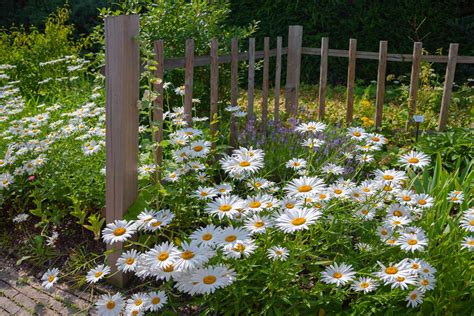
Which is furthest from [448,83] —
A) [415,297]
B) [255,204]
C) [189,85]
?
[255,204]

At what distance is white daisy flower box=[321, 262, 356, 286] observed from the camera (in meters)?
2.15

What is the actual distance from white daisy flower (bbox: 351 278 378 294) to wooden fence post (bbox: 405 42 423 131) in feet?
11.8

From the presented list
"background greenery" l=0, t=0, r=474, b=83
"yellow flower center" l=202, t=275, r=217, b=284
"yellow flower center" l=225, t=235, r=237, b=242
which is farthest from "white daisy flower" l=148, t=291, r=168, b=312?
"background greenery" l=0, t=0, r=474, b=83

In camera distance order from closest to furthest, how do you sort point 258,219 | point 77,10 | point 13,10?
point 258,219 → point 77,10 → point 13,10

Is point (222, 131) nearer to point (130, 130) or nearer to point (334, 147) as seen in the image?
point (334, 147)

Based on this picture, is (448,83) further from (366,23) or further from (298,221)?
(298,221)

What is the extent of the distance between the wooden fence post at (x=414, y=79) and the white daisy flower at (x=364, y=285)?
142 inches

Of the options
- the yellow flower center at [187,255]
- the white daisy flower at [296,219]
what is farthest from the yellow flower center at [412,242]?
the yellow flower center at [187,255]

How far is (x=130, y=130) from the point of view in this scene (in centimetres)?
285

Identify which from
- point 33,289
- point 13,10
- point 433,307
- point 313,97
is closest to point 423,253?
point 433,307

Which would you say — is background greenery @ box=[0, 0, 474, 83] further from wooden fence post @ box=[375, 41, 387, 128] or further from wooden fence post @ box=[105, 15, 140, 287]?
wooden fence post @ box=[105, 15, 140, 287]

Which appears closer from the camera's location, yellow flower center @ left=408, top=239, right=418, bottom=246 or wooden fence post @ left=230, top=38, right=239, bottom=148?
yellow flower center @ left=408, top=239, right=418, bottom=246

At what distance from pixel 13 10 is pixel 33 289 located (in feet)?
28.3

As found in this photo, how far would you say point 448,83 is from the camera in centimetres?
531
